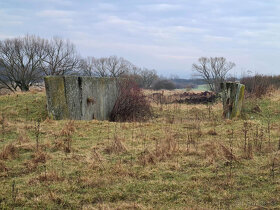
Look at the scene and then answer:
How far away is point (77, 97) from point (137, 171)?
603 cm

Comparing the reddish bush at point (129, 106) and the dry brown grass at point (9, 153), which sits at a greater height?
the reddish bush at point (129, 106)

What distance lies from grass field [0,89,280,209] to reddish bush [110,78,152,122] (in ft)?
16.1

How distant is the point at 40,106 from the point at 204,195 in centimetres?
871

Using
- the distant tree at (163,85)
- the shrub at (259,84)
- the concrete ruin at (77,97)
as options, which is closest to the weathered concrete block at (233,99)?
the shrub at (259,84)

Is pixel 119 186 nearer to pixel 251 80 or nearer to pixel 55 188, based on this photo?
pixel 55 188

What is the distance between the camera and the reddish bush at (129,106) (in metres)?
12.5

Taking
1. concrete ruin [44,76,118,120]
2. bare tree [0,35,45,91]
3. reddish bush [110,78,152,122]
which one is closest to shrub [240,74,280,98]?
reddish bush [110,78,152,122]

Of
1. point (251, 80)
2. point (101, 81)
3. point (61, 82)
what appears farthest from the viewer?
point (251, 80)

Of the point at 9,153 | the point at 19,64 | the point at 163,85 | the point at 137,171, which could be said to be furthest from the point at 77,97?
the point at 163,85

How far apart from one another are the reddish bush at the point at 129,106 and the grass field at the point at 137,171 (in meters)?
4.90

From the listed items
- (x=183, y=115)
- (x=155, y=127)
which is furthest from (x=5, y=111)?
(x=183, y=115)

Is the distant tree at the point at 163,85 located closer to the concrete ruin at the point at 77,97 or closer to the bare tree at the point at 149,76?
the bare tree at the point at 149,76

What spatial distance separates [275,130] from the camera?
24.8 ft

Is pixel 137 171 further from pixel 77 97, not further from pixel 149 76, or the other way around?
pixel 149 76
